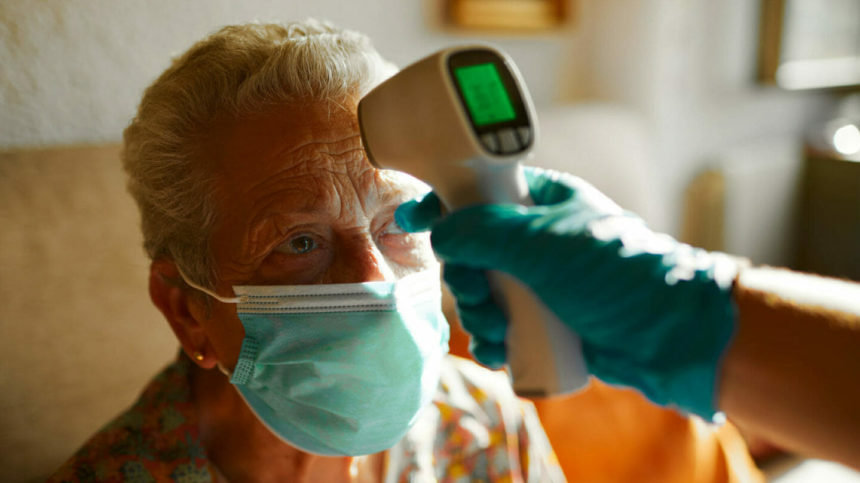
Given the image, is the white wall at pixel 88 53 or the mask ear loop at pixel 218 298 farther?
the white wall at pixel 88 53

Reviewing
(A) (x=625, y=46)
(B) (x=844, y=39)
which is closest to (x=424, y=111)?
(A) (x=625, y=46)

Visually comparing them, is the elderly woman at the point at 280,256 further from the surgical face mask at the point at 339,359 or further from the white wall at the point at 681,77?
the white wall at the point at 681,77

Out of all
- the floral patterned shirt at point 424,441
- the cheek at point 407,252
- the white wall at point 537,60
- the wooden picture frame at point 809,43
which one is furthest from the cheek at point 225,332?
the wooden picture frame at point 809,43

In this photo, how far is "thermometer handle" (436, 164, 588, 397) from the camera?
64 centimetres

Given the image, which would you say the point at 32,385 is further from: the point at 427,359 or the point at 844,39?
the point at 844,39

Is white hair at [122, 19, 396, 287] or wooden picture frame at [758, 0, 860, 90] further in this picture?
wooden picture frame at [758, 0, 860, 90]

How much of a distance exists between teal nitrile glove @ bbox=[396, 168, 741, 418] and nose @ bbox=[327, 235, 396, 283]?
→ 0.27 meters

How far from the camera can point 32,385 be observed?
3.61 feet

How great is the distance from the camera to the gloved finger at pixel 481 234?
64cm

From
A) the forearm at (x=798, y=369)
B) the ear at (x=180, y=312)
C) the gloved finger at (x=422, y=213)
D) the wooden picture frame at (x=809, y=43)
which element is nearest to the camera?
the forearm at (x=798, y=369)

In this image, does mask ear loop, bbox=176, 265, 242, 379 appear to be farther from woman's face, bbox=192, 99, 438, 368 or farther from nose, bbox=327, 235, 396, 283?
nose, bbox=327, 235, 396, 283

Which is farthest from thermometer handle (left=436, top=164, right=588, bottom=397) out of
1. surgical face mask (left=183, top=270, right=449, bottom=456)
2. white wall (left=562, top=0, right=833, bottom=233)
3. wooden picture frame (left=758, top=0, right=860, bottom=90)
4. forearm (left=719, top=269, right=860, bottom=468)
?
wooden picture frame (left=758, top=0, right=860, bottom=90)

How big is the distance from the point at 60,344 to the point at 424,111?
86cm

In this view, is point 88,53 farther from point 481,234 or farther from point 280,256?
point 481,234
